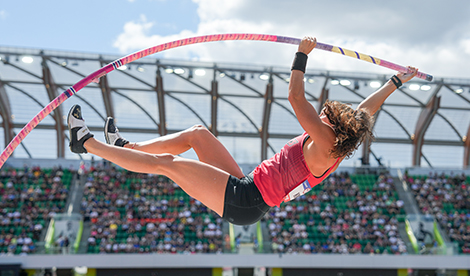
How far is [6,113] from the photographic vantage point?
22.3 meters

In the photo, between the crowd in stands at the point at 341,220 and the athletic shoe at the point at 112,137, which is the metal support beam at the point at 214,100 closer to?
the crowd in stands at the point at 341,220

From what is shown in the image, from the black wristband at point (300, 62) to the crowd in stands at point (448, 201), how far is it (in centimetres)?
1776

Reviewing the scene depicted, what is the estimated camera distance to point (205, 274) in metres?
17.8

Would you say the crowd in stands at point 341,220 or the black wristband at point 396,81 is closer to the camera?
the black wristband at point 396,81

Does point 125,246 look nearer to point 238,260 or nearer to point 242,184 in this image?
point 238,260

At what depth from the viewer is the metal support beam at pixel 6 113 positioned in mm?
21891

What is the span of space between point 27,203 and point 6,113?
5.52m

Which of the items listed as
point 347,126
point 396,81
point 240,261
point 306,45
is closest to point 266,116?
point 240,261

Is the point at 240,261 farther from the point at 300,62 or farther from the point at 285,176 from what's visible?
the point at 300,62

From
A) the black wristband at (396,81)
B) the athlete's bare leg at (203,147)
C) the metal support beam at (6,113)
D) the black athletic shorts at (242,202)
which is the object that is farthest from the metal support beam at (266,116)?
the black athletic shorts at (242,202)

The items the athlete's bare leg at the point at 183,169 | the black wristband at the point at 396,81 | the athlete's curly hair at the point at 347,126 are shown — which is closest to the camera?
the athlete's curly hair at the point at 347,126

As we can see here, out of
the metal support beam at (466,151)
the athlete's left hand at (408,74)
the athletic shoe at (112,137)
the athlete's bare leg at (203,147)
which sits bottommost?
the athlete's bare leg at (203,147)

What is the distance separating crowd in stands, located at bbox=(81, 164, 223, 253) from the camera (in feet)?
58.1

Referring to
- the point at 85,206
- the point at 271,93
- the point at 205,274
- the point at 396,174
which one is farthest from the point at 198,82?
the point at 396,174
